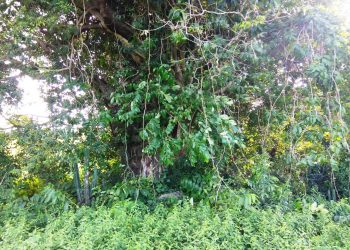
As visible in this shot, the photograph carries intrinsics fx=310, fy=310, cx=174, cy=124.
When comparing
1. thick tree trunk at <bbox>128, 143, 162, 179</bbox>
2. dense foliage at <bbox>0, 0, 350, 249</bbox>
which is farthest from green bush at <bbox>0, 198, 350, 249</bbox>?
thick tree trunk at <bbox>128, 143, 162, 179</bbox>

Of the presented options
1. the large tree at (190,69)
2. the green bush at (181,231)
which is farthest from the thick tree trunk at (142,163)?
the green bush at (181,231)

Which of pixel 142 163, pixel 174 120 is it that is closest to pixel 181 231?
pixel 174 120

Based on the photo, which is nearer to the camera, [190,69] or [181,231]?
[181,231]

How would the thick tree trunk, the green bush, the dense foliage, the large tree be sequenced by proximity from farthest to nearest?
1. the thick tree trunk
2. the large tree
3. the dense foliage
4. the green bush

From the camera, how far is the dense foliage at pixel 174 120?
2361 mm

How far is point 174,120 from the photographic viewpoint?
2.79 metres

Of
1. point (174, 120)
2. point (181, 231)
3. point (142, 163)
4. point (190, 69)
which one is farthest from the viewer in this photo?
point (142, 163)

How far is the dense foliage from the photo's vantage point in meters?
2.36

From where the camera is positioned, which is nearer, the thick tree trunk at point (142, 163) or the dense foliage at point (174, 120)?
the dense foliage at point (174, 120)

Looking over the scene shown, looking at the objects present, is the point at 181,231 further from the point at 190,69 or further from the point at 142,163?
the point at 190,69

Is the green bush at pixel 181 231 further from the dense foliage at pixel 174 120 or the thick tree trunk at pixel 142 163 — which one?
the thick tree trunk at pixel 142 163

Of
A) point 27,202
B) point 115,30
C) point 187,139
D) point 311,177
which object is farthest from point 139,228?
point 311,177

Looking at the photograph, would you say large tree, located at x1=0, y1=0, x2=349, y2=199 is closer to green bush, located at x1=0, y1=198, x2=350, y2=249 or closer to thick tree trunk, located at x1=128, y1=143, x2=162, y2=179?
thick tree trunk, located at x1=128, y1=143, x2=162, y2=179

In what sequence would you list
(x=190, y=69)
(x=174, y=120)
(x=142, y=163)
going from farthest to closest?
1. (x=142, y=163)
2. (x=190, y=69)
3. (x=174, y=120)
